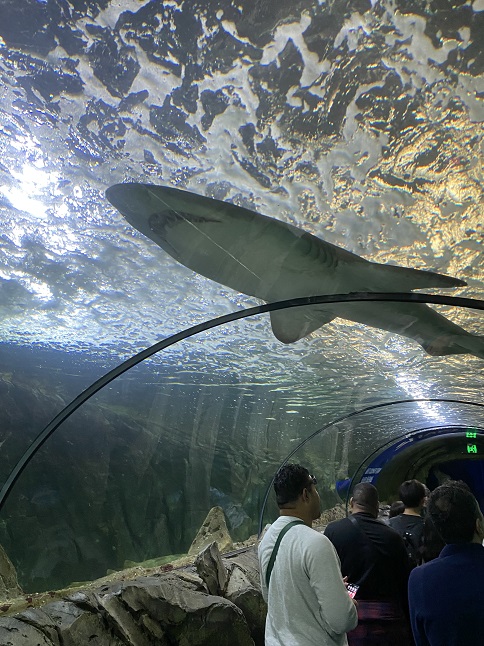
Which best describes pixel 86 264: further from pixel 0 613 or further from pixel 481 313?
pixel 481 313

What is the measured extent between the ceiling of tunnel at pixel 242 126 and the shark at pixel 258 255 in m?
0.09

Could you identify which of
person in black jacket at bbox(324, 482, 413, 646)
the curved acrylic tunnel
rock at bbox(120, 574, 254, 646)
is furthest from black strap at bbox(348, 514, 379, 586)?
the curved acrylic tunnel

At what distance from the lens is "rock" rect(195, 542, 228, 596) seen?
5480 mm

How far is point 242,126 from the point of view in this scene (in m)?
2.53

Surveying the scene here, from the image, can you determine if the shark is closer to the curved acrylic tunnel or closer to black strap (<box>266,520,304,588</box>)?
black strap (<box>266,520,304,588</box>)

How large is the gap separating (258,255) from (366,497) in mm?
2025

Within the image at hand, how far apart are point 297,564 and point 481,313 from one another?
11.6 feet

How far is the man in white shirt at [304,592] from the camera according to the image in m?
2.05

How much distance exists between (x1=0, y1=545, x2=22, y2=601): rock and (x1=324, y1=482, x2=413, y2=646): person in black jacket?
343cm

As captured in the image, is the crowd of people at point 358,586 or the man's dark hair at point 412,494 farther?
the man's dark hair at point 412,494

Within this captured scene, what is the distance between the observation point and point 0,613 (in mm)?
3980

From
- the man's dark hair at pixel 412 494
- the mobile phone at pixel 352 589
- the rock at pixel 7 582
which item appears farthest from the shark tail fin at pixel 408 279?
the rock at pixel 7 582

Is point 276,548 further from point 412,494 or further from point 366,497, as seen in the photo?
point 412,494

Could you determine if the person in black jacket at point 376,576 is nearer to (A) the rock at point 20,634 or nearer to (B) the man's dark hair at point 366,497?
(B) the man's dark hair at point 366,497
